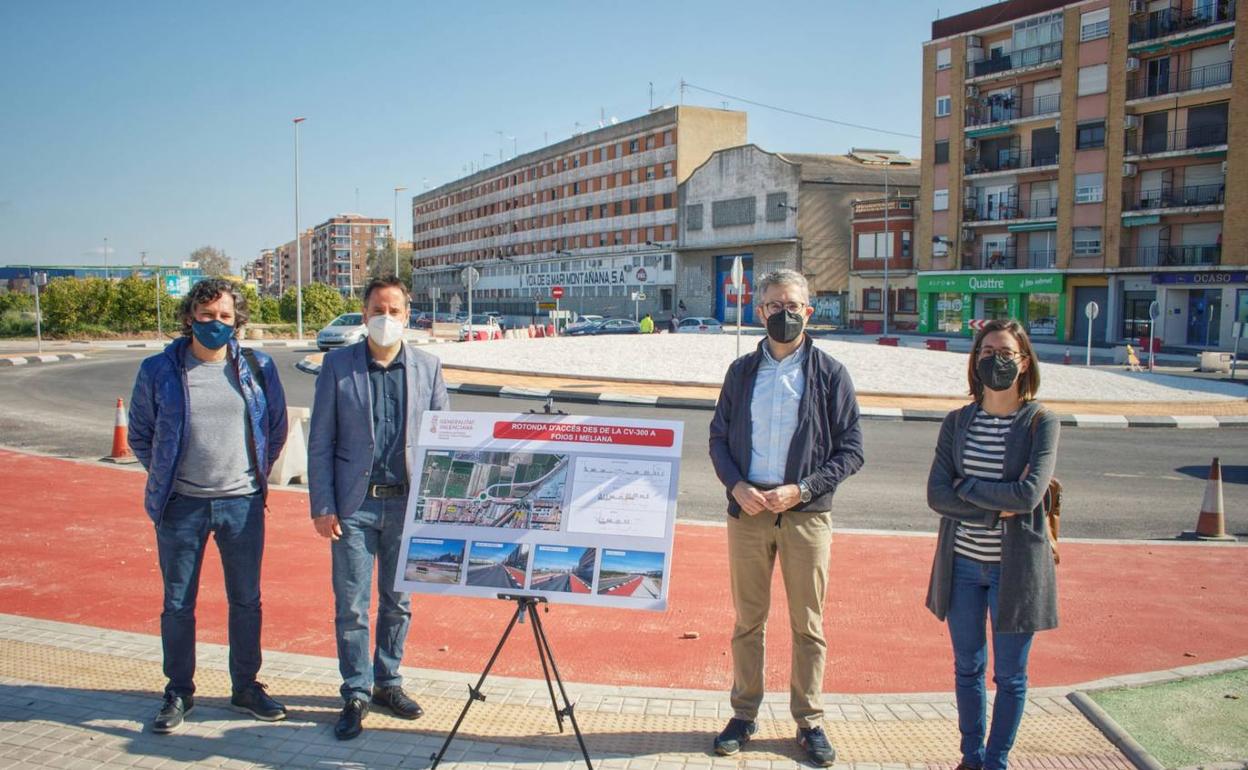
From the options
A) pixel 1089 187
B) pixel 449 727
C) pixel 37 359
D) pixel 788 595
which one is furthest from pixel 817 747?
pixel 1089 187

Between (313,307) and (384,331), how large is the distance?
163 ft

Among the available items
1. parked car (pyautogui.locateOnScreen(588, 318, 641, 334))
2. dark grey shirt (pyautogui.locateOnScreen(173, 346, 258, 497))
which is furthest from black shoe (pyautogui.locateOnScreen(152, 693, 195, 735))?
parked car (pyautogui.locateOnScreen(588, 318, 641, 334))

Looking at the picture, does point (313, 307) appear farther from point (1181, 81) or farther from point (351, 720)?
point (351, 720)

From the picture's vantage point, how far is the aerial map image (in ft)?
13.5

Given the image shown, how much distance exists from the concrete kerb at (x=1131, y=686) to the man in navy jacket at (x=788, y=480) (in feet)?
4.31

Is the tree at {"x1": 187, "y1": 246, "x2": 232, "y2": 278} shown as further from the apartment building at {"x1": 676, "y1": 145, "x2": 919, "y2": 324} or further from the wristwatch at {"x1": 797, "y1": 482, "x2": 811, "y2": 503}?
the wristwatch at {"x1": 797, "y1": 482, "x2": 811, "y2": 503}

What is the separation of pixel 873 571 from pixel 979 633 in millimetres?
3422

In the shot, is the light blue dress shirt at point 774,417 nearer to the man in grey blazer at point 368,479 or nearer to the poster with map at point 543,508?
the poster with map at point 543,508

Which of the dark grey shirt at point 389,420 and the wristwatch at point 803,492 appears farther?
the dark grey shirt at point 389,420

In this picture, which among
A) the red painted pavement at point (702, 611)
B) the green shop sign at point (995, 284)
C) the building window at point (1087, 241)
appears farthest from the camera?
the green shop sign at point (995, 284)

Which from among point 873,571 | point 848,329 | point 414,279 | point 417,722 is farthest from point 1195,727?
point 414,279

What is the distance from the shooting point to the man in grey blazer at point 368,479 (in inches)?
171

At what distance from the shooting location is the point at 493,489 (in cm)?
419

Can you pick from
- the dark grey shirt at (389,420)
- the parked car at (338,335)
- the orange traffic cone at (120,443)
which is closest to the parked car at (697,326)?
the parked car at (338,335)
